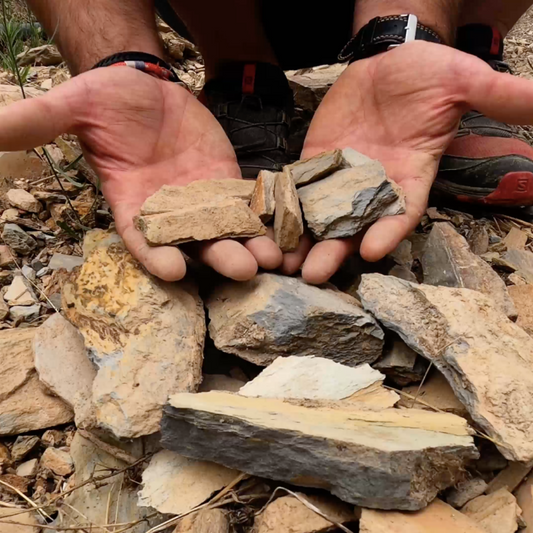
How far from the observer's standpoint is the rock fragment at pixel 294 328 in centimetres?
136

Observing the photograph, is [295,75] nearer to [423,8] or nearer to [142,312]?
[423,8]

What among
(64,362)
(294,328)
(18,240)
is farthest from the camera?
(18,240)

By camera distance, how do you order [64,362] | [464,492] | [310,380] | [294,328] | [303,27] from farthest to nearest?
[303,27], [64,362], [294,328], [310,380], [464,492]

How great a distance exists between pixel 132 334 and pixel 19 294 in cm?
61

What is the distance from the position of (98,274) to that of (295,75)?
8.51ft

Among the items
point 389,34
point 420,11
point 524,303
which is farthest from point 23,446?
point 420,11

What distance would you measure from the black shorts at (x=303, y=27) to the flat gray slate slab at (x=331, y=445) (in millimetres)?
2222

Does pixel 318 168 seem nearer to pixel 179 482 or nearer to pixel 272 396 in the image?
pixel 272 396

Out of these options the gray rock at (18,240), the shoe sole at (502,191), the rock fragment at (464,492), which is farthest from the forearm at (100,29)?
the rock fragment at (464,492)

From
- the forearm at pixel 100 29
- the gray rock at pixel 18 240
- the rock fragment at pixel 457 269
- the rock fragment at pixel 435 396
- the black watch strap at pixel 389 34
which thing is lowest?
the rock fragment at pixel 435 396

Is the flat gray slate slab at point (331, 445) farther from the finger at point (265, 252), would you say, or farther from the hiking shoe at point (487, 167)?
the hiking shoe at point (487, 167)

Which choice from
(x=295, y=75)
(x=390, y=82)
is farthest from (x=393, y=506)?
(x=295, y=75)

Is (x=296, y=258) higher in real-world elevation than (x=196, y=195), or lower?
lower

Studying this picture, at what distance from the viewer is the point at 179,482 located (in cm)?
115
